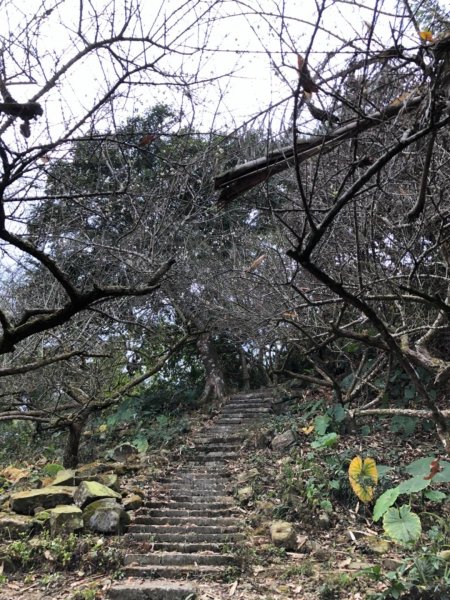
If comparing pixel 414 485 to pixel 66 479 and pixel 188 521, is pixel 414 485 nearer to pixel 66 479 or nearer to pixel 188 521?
pixel 188 521

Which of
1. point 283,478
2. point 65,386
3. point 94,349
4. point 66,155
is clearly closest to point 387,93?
point 66,155

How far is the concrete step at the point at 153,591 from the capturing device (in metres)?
4.45

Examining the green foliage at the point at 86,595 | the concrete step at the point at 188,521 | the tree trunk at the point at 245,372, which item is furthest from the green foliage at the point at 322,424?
the tree trunk at the point at 245,372

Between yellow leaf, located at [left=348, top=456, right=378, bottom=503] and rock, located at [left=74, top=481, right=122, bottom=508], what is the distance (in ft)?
9.66

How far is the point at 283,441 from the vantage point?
26.1 ft

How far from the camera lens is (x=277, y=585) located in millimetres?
4633

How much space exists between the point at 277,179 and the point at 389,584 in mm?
4512

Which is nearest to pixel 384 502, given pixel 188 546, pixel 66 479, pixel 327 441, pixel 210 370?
pixel 327 441

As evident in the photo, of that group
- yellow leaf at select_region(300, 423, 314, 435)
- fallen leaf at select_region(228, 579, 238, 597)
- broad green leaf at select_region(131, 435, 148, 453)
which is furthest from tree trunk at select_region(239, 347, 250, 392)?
fallen leaf at select_region(228, 579, 238, 597)

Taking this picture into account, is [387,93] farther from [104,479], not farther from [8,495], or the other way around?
[8,495]

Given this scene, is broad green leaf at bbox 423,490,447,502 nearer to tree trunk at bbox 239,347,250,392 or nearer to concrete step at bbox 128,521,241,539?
concrete step at bbox 128,521,241,539

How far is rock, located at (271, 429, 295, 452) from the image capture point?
7.87 meters

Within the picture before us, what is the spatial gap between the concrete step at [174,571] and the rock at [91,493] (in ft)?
4.73

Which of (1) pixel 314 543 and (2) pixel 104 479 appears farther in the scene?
(2) pixel 104 479
